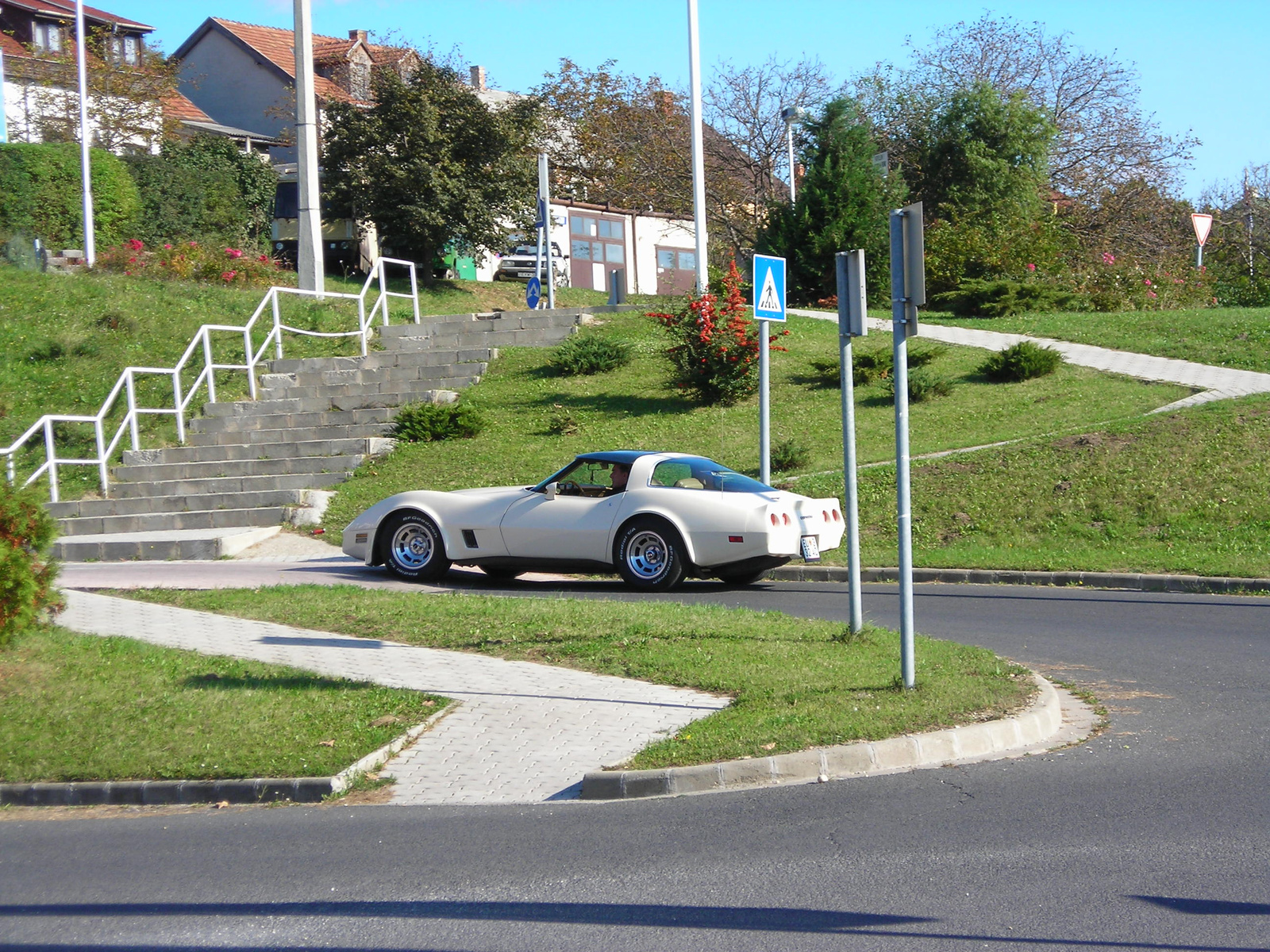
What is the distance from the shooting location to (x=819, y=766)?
6.43m

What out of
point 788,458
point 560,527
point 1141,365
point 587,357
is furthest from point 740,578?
point 1141,365

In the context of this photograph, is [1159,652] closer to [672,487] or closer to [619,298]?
[672,487]

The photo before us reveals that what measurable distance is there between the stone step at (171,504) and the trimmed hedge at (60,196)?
14685 mm

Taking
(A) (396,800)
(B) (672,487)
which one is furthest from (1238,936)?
(B) (672,487)

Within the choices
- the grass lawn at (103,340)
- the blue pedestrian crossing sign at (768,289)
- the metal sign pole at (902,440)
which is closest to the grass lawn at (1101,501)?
the blue pedestrian crossing sign at (768,289)

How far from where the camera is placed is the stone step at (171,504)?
19.2m

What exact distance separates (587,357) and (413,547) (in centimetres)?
1038

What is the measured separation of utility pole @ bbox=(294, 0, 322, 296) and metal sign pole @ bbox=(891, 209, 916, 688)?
20987 mm

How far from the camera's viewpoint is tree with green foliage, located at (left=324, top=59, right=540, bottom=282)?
36.4m

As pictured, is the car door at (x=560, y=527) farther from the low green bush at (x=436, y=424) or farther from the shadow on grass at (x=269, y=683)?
the low green bush at (x=436, y=424)

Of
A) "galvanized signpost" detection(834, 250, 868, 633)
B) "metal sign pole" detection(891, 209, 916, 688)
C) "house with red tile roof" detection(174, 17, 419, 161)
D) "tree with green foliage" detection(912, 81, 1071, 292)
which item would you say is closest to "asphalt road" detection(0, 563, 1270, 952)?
"metal sign pole" detection(891, 209, 916, 688)

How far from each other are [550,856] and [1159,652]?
6.07 metres

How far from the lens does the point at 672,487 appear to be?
13.1 metres

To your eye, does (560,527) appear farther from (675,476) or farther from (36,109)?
(36,109)
